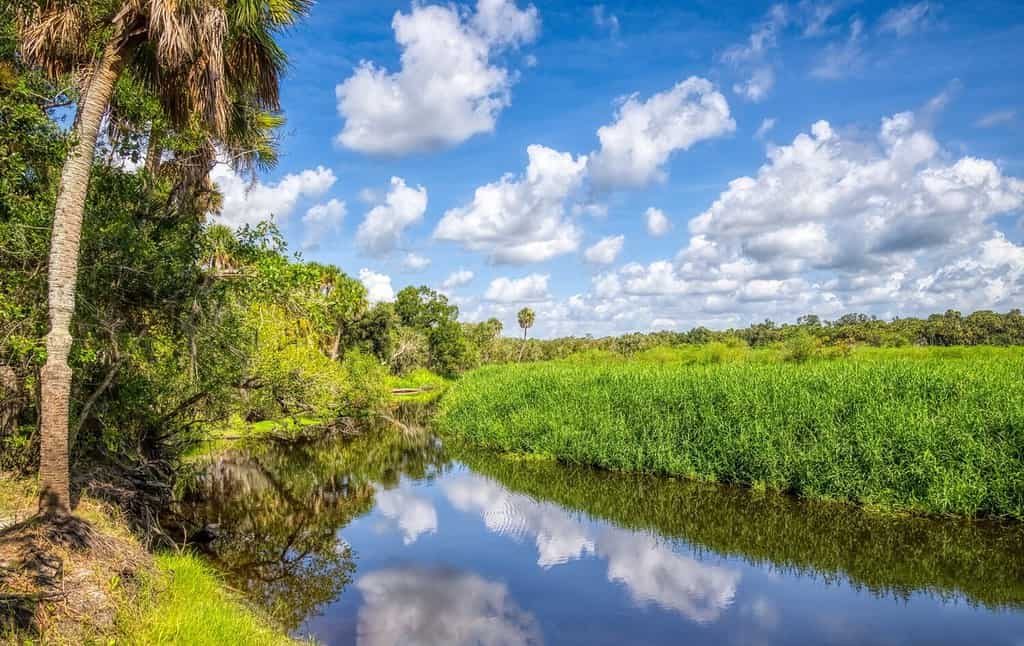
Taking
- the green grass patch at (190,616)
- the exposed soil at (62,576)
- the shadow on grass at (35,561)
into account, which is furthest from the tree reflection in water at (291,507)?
the shadow on grass at (35,561)

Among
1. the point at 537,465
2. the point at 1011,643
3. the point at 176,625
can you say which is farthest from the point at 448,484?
the point at 1011,643

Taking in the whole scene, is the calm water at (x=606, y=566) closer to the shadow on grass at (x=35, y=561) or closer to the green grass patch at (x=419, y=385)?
the shadow on grass at (x=35, y=561)

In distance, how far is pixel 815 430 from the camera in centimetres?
1511

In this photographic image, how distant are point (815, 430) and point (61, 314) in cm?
1585

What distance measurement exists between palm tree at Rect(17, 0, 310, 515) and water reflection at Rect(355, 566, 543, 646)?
4780 mm

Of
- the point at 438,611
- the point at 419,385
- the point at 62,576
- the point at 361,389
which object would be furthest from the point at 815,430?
the point at 419,385

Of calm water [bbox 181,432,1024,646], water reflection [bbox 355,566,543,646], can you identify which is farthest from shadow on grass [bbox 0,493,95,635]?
water reflection [bbox 355,566,543,646]

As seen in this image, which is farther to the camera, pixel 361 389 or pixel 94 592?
pixel 361 389

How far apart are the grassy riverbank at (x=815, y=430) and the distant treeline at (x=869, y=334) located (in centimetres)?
3411

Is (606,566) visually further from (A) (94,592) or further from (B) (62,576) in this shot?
(B) (62,576)

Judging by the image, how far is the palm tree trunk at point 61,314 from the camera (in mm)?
6207

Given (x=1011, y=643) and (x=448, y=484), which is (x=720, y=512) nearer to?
(x=1011, y=643)

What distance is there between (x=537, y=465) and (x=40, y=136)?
15507 mm

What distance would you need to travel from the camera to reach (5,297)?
711 cm
